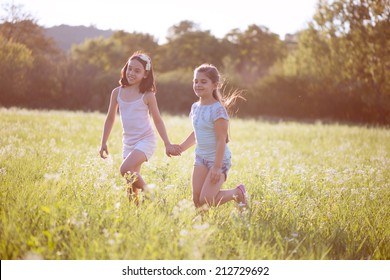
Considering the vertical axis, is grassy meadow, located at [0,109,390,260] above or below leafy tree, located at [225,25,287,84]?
below

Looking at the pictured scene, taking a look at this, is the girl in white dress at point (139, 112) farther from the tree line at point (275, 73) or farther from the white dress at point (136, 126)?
the tree line at point (275, 73)

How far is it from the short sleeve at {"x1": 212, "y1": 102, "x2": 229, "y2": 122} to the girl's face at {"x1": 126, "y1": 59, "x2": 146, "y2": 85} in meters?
1.16

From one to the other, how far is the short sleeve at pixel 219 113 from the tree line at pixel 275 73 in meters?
5.70

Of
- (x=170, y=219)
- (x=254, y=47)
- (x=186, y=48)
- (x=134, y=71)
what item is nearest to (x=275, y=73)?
(x=186, y=48)

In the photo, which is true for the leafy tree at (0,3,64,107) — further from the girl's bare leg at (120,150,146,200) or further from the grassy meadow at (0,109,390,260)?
the girl's bare leg at (120,150,146,200)

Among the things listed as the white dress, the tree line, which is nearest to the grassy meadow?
the white dress

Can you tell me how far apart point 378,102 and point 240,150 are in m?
17.1

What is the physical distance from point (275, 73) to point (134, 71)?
29078 millimetres

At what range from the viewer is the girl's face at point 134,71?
5.07m

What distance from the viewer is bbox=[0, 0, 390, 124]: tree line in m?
16.3

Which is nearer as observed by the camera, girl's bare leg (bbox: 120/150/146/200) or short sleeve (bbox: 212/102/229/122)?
short sleeve (bbox: 212/102/229/122)

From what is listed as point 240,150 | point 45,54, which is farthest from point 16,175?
point 45,54

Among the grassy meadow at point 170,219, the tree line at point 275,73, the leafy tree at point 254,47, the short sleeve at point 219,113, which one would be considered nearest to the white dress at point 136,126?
the grassy meadow at point 170,219

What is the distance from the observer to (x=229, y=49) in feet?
150
